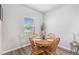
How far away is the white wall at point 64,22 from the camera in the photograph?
3434 millimetres

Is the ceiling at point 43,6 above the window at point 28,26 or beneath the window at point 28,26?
above

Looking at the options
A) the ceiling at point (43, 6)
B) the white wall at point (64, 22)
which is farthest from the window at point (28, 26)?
the white wall at point (64, 22)

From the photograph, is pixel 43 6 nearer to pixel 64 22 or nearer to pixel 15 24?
pixel 64 22

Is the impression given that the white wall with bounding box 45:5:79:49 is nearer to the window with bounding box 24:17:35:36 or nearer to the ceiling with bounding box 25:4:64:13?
the ceiling with bounding box 25:4:64:13

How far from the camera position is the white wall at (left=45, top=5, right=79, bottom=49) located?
3.43 meters

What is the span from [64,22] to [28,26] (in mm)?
1846

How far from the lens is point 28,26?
14.6ft

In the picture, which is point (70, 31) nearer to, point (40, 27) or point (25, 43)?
point (40, 27)

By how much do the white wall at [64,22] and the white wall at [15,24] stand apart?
24.1 inches

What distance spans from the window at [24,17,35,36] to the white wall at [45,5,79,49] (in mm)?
832

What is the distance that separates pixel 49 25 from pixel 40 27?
0.51m

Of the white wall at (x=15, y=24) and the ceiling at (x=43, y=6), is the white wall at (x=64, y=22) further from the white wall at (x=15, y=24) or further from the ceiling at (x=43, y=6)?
the white wall at (x=15, y=24)

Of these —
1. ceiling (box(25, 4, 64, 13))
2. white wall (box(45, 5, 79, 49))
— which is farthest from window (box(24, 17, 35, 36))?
white wall (box(45, 5, 79, 49))

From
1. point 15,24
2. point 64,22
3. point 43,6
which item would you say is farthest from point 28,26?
point 64,22
